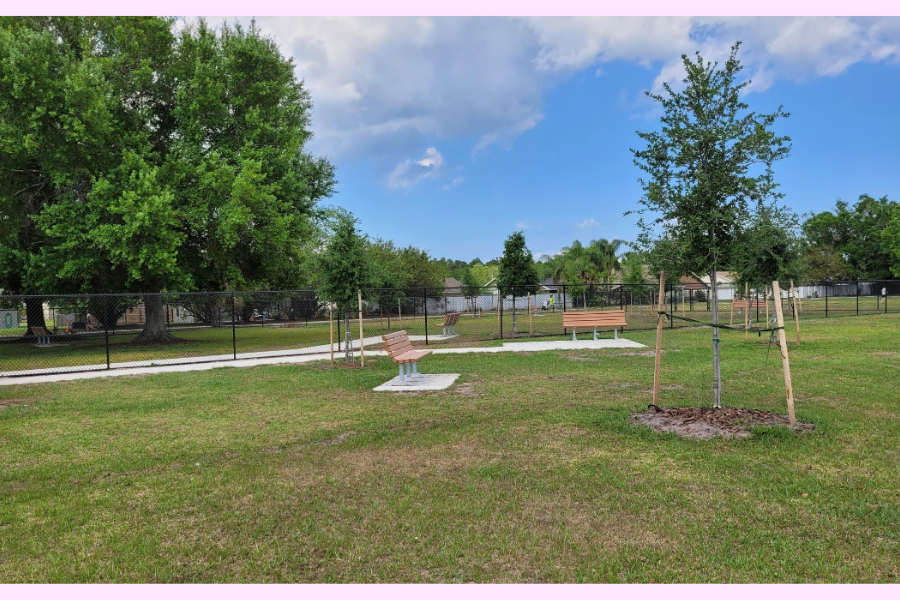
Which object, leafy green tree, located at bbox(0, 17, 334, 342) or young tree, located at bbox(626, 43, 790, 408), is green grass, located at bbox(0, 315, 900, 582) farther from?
leafy green tree, located at bbox(0, 17, 334, 342)

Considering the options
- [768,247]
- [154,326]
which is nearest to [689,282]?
[154,326]

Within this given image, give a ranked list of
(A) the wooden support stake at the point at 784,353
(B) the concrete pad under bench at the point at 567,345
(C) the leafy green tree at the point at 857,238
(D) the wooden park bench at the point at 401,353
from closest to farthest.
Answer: (A) the wooden support stake at the point at 784,353, (D) the wooden park bench at the point at 401,353, (B) the concrete pad under bench at the point at 567,345, (C) the leafy green tree at the point at 857,238

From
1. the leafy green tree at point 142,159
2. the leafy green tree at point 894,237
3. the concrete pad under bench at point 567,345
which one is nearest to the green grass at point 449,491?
the concrete pad under bench at point 567,345

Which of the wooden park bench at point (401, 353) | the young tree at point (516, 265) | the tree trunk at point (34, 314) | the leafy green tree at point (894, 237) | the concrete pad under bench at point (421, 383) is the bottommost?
the concrete pad under bench at point (421, 383)

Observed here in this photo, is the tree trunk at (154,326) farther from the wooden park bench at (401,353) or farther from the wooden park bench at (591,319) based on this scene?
the wooden park bench at (591,319)

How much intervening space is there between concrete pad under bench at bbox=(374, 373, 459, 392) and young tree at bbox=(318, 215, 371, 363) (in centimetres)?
318

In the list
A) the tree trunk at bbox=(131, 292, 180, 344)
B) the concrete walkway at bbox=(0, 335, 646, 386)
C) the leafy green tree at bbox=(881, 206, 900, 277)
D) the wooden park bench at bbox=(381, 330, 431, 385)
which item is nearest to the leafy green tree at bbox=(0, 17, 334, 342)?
the tree trunk at bbox=(131, 292, 180, 344)

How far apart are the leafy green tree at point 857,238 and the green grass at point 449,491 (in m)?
78.8

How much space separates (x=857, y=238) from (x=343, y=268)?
302 feet

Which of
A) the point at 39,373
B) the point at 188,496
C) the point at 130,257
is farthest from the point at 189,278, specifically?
the point at 188,496

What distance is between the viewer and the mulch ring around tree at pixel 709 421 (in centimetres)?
586

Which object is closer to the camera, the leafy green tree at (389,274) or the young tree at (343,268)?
the young tree at (343,268)

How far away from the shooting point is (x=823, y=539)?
3.41 meters

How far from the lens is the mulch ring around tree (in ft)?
19.2
